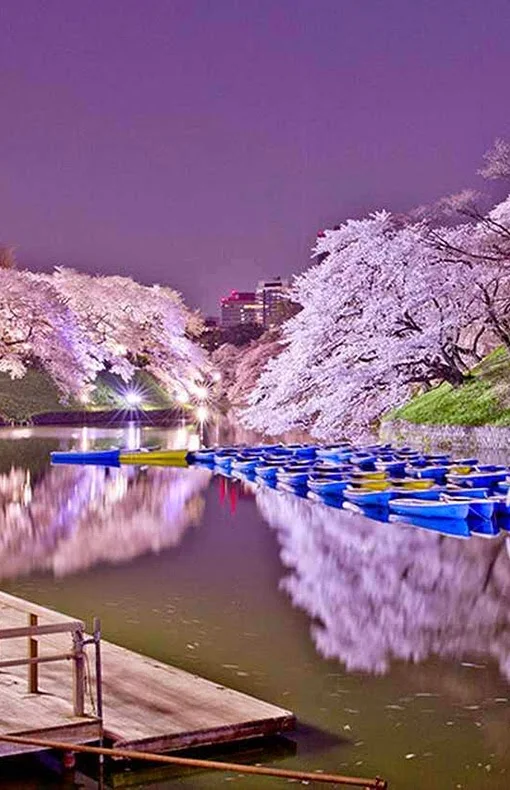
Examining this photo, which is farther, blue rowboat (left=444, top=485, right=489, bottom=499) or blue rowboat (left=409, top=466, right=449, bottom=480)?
blue rowboat (left=409, top=466, right=449, bottom=480)

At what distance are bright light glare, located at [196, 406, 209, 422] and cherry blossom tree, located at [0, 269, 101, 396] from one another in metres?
13.0

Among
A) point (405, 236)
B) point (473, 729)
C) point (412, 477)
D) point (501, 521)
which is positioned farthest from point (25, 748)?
point (405, 236)

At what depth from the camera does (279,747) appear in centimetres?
875

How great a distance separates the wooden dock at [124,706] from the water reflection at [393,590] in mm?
2815

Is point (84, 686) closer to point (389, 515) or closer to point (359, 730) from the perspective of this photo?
point (359, 730)

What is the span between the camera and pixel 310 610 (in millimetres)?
14578

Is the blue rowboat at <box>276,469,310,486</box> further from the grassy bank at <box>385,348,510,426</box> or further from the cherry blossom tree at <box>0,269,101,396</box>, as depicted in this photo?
the cherry blossom tree at <box>0,269,101,396</box>

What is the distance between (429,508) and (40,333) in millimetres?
38899

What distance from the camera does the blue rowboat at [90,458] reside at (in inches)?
1442

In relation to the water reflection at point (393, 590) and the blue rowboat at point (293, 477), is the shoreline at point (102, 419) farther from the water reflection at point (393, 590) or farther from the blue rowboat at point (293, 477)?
the water reflection at point (393, 590)

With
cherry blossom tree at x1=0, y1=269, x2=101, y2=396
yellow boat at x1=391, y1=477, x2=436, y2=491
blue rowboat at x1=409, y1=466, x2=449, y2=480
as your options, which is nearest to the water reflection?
yellow boat at x1=391, y1=477, x2=436, y2=491

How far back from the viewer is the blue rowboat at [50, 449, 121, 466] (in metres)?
36.6

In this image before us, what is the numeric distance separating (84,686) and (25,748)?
2.22 feet

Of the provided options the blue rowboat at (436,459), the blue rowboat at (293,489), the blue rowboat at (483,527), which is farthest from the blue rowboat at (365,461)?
the blue rowboat at (483,527)
